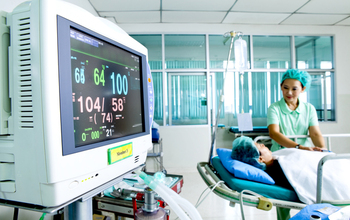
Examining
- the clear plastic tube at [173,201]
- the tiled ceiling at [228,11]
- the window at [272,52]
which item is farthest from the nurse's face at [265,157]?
the window at [272,52]

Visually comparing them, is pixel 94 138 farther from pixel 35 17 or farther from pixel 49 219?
pixel 49 219

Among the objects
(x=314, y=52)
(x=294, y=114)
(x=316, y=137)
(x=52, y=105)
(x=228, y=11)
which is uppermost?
(x=228, y=11)

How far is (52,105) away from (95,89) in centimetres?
13

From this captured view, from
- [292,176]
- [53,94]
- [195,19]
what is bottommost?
[292,176]

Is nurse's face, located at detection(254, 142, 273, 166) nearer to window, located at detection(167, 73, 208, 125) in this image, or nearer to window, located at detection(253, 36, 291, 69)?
window, located at detection(167, 73, 208, 125)

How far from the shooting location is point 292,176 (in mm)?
1147

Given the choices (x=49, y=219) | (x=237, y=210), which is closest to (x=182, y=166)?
(x=237, y=210)

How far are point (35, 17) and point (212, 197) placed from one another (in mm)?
2586

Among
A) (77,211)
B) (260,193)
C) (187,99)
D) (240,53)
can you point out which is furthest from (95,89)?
(187,99)

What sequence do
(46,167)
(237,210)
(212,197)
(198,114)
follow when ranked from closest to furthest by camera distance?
(46,167) → (237,210) → (212,197) → (198,114)

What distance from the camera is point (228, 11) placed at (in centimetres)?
334

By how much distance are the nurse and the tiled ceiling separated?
1.71m

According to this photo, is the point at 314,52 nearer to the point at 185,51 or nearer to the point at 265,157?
the point at 185,51

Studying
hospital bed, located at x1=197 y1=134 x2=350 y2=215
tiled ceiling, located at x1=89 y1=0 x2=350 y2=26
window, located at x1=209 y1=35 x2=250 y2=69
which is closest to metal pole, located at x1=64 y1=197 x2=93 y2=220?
hospital bed, located at x1=197 y1=134 x2=350 y2=215
